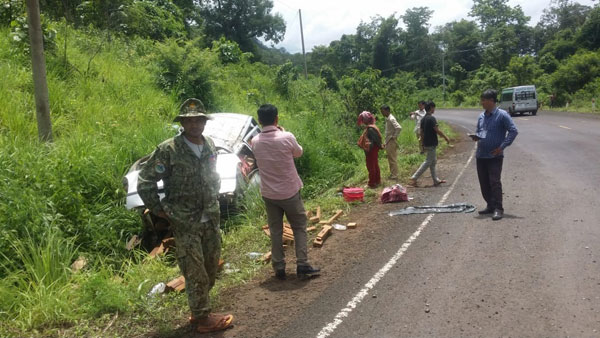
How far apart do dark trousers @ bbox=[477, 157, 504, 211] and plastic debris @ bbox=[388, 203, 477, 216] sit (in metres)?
0.39

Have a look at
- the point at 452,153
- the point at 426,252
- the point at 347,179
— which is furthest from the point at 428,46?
the point at 426,252

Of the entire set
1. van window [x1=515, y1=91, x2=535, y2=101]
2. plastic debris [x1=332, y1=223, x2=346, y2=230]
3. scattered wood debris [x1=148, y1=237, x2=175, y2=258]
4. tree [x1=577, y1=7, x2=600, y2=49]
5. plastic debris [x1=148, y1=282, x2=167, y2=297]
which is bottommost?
plastic debris [x1=332, y1=223, x2=346, y2=230]

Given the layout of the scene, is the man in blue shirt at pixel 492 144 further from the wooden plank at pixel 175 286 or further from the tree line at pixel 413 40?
the tree line at pixel 413 40

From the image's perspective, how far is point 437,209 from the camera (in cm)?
775

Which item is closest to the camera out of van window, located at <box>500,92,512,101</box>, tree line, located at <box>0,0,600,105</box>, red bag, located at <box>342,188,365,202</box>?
red bag, located at <box>342,188,365,202</box>

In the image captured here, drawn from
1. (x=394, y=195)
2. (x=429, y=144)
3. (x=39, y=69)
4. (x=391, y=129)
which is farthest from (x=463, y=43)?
(x=39, y=69)

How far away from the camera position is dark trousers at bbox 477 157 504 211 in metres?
6.96

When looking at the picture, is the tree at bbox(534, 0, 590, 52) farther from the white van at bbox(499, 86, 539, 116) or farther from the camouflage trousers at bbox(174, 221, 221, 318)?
the camouflage trousers at bbox(174, 221, 221, 318)

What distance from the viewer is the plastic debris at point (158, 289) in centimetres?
495

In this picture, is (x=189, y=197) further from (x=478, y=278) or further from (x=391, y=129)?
(x=391, y=129)

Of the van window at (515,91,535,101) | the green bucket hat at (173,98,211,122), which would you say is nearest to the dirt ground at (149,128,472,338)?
the green bucket hat at (173,98,211,122)

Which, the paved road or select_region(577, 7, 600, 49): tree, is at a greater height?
select_region(577, 7, 600, 49): tree

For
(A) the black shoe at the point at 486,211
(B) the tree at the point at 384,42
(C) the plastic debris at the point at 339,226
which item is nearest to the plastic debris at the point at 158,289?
(C) the plastic debris at the point at 339,226

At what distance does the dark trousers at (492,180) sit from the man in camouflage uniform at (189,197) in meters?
4.70
